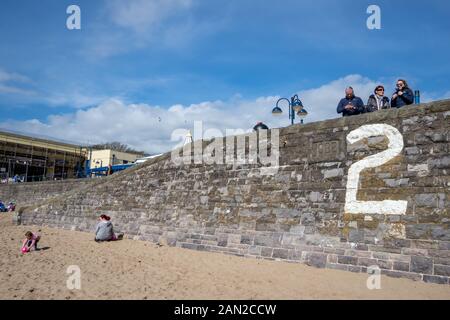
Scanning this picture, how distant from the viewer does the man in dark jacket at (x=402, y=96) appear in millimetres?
8133

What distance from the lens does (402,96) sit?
816 centimetres

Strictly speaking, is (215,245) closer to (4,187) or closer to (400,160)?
(400,160)

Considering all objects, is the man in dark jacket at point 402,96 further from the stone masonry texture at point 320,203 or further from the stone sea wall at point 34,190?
the stone sea wall at point 34,190

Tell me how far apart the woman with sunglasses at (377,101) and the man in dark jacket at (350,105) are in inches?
6.9

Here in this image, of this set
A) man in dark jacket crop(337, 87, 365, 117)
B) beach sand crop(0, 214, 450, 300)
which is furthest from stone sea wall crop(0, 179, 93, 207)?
man in dark jacket crop(337, 87, 365, 117)

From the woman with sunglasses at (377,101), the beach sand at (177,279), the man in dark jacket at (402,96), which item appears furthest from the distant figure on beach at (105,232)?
the man in dark jacket at (402,96)

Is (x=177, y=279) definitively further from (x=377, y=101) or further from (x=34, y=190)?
(x=34, y=190)

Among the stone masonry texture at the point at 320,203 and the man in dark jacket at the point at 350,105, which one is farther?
the man in dark jacket at the point at 350,105

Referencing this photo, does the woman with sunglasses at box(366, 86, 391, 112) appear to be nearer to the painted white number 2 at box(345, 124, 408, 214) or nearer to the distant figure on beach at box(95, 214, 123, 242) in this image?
the painted white number 2 at box(345, 124, 408, 214)

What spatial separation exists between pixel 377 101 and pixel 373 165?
6.34 ft

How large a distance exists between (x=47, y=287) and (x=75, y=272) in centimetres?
112

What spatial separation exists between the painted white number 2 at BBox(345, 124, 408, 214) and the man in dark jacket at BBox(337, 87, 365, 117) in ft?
3.06

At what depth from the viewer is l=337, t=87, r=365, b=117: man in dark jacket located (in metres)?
8.88
